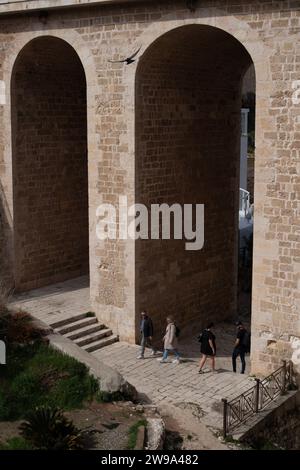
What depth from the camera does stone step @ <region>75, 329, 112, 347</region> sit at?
1462 centimetres

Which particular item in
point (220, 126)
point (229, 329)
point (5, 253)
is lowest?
point (229, 329)

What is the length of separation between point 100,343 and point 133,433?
4686 mm

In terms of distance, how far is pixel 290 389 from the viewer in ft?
40.8

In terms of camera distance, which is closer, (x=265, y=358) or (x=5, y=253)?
(x=265, y=358)

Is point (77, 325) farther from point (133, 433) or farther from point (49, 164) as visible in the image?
point (133, 433)

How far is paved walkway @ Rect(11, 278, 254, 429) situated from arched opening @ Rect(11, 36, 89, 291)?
3.41 feet

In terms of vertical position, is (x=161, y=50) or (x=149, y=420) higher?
(x=161, y=50)

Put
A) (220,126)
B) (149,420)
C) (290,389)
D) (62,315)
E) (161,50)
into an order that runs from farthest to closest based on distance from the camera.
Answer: (220,126) < (62,315) < (161,50) < (290,389) < (149,420)

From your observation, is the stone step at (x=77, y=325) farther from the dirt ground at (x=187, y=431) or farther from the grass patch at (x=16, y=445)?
the grass patch at (x=16, y=445)

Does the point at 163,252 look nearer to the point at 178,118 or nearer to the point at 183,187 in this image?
the point at 183,187

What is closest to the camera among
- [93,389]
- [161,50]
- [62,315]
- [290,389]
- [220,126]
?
[93,389]

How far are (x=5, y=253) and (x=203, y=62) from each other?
6795mm

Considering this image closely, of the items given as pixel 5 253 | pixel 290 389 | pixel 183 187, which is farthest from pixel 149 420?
pixel 5 253

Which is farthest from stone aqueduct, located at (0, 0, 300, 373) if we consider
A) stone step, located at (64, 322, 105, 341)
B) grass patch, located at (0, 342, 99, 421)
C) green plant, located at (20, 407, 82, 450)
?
green plant, located at (20, 407, 82, 450)
